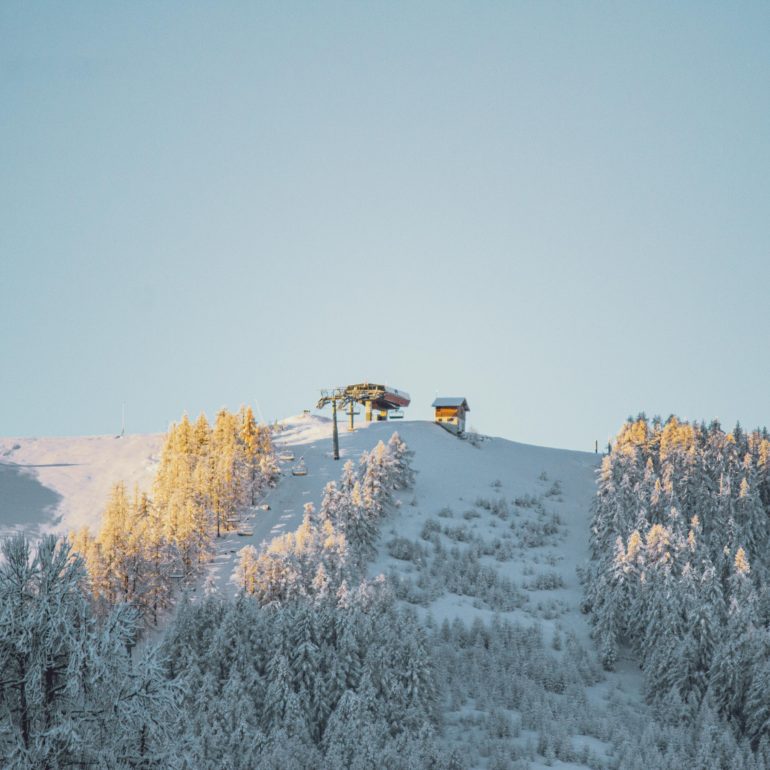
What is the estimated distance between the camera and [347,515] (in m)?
74.2

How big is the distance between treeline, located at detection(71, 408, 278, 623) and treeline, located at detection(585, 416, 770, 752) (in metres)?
32.1

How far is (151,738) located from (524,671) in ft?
159

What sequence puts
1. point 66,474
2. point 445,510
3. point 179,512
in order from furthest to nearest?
point 66,474
point 445,510
point 179,512

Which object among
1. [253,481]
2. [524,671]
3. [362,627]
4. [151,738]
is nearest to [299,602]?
[362,627]

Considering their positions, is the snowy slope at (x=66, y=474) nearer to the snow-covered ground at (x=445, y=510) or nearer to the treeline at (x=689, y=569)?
the snow-covered ground at (x=445, y=510)

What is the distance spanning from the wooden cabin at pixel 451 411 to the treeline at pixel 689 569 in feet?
91.3

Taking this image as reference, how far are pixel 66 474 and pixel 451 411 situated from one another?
4873cm

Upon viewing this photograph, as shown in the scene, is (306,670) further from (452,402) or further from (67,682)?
(452,402)

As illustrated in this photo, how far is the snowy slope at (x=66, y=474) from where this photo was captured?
92.7 metres

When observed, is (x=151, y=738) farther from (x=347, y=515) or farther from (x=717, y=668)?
(x=347, y=515)

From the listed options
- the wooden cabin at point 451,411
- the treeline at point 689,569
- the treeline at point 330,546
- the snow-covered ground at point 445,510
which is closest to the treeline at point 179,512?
the snow-covered ground at point 445,510

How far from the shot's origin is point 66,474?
106 meters

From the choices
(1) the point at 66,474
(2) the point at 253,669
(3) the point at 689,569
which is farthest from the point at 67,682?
(1) the point at 66,474

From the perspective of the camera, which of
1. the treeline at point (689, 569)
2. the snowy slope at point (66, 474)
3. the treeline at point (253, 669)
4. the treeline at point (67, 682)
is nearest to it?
the treeline at point (67, 682)
